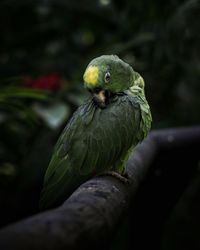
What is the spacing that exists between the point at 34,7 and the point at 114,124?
8.77ft

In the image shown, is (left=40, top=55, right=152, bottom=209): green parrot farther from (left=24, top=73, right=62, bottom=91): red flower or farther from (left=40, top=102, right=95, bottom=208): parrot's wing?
(left=24, top=73, right=62, bottom=91): red flower

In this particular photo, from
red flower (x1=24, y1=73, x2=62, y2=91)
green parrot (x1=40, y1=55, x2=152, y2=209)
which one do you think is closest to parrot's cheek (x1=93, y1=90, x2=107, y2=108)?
green parrot (x1=40, y1=55, x2=152, y2=209)

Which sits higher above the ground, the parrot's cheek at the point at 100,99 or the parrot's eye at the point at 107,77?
the parrot's eye at the point at 107,77

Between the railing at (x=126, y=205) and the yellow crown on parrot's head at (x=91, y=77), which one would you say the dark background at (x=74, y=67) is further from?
the yellow crown on parrot's head at (x=91, y=77)

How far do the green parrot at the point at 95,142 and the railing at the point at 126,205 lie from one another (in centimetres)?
7

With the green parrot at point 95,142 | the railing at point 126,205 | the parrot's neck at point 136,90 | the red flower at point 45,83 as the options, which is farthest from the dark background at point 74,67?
the parrot's neck at point 136,90

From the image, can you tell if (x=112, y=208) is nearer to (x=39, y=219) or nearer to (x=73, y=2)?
(x=39, y=219)

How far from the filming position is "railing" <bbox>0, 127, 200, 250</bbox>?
76 cm

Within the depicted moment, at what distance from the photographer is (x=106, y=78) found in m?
1.81

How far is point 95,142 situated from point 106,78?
0.21m

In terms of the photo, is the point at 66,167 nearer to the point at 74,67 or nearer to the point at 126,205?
the point at 126,205

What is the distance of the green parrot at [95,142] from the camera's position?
178cm

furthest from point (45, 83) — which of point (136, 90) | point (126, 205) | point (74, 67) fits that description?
point (126, 205)

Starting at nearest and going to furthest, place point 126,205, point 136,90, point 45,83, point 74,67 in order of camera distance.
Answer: point 126,205
point 136,90
point 45,83
point 74,67
